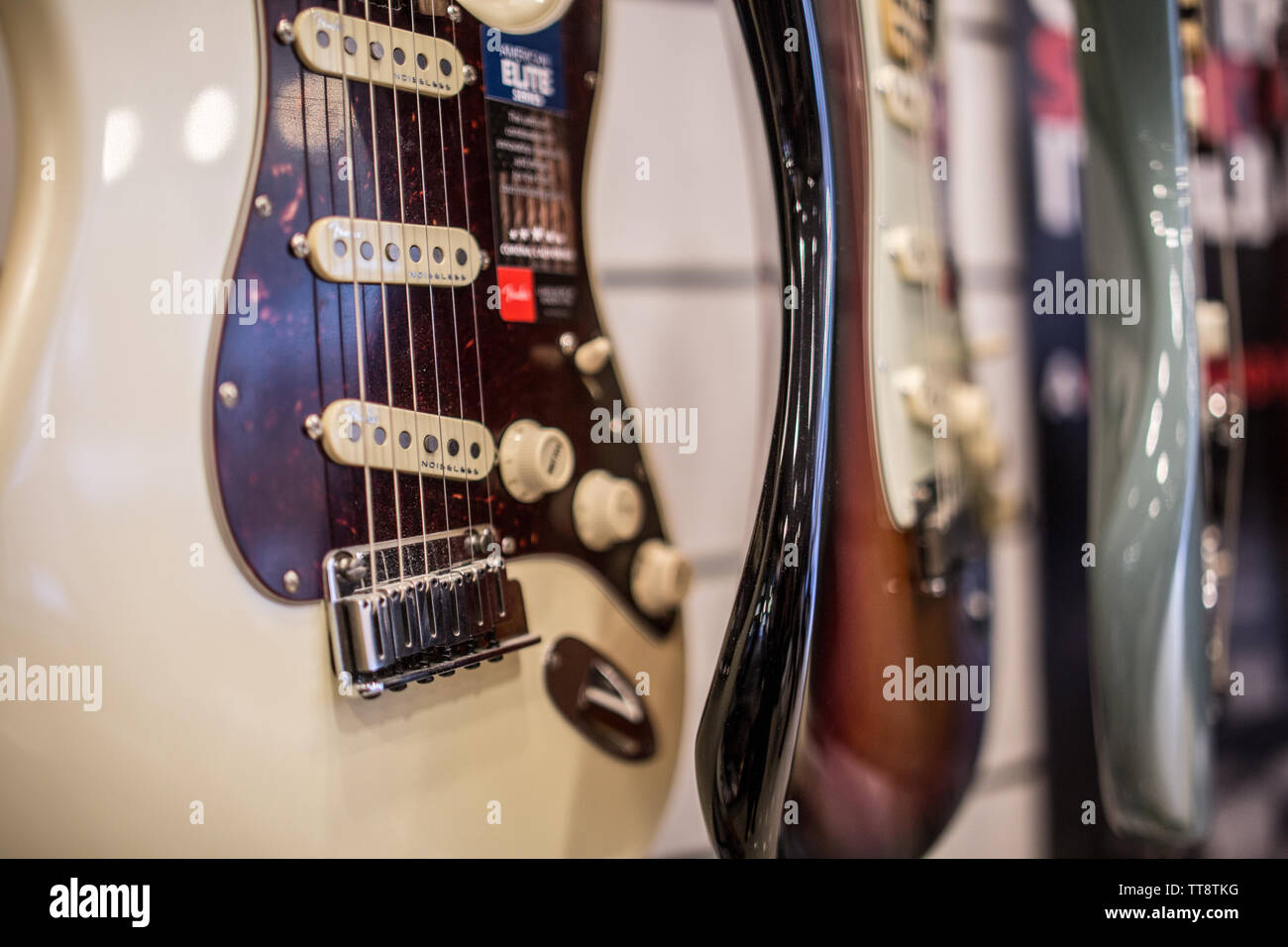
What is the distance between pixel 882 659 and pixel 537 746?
0.21m

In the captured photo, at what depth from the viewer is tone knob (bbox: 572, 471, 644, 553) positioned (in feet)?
1.88

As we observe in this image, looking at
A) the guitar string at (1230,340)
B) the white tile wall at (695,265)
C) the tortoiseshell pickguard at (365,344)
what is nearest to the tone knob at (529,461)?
the tortoiseshell pickguard at (365,344)

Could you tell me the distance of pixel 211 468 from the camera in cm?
43

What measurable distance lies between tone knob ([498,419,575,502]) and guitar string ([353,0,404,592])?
0.08 metres

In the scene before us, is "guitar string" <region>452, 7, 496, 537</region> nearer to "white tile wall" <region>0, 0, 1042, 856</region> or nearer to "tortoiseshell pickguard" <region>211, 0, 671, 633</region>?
"tortoiseshell pickguard" <region>211, 0, 671, 633</region>

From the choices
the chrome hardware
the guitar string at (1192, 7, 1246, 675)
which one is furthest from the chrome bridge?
the guitar string at (1192, 7, 1246, 675)

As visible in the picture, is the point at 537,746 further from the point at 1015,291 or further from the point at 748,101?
the point at 1015,291

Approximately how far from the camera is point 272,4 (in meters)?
0.44

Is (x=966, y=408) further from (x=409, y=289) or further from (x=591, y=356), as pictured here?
(x=409, y=289)

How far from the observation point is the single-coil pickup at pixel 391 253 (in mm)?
457

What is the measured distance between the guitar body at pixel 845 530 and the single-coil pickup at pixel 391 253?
181mm

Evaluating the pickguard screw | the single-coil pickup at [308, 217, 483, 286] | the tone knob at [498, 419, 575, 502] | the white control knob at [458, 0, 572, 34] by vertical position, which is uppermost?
the white control knob at [458, 0, 572, 34]

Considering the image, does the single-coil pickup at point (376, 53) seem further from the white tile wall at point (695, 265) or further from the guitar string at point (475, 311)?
the white tile wall at point (695, 265)
